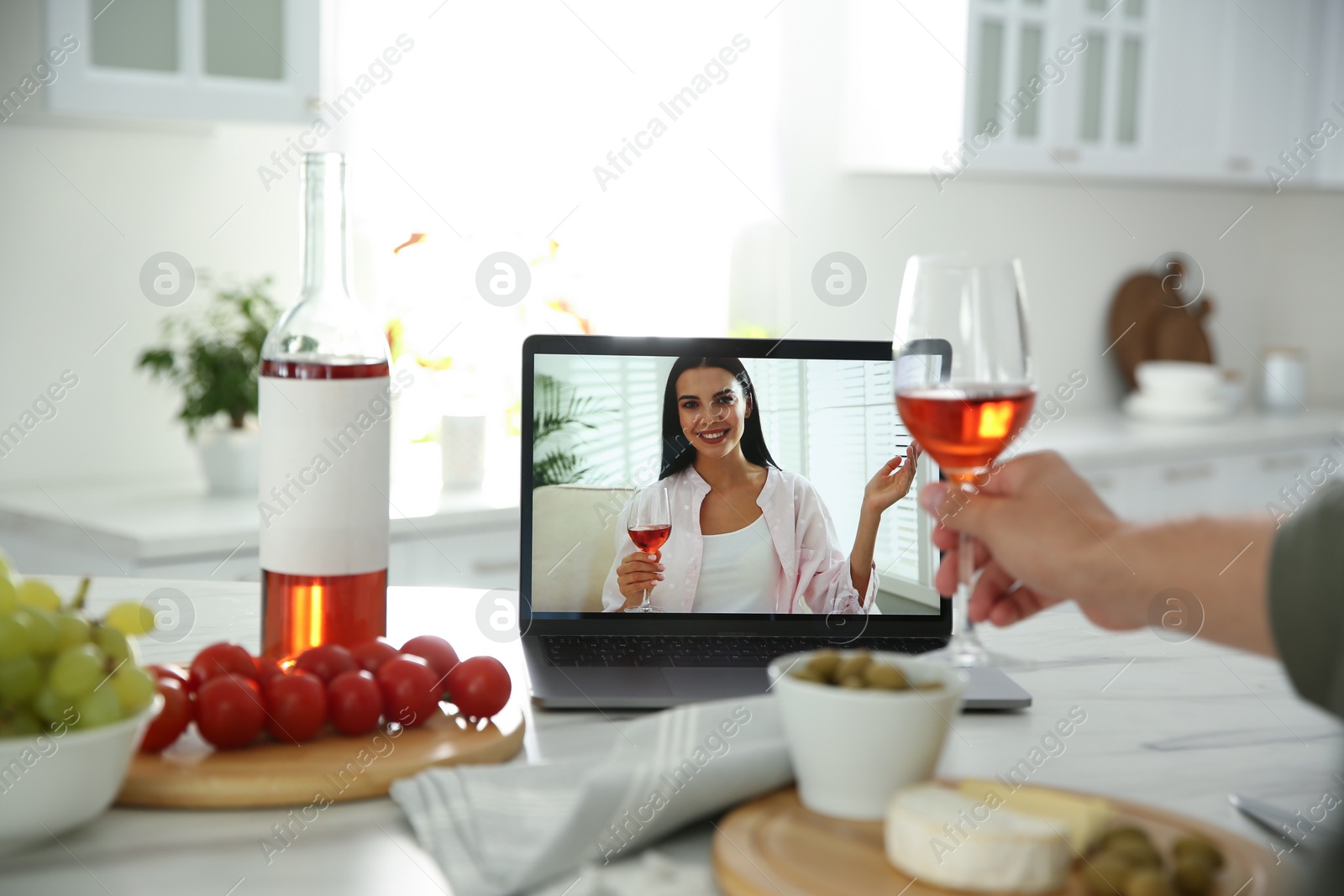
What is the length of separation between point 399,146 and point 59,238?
730mm

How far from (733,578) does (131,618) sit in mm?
479

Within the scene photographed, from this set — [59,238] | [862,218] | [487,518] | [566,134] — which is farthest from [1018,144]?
[59,238]

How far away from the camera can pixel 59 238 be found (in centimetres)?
236

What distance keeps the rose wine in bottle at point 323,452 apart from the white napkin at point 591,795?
19 cm

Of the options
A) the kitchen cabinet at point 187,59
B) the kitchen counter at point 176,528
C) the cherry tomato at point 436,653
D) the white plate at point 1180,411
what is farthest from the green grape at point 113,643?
the white plate at point 1180,411

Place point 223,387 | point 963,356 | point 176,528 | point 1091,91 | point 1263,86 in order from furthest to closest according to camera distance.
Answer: point 1263,86 < point 1091,91 < point 223,387 < point 176,528 < point 963,356

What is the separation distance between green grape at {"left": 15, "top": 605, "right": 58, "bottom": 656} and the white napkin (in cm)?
20

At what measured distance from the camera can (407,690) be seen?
83 cm

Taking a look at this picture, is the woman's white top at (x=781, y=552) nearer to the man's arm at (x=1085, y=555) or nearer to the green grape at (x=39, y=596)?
→ the man's arm at (x=1085, y=555)

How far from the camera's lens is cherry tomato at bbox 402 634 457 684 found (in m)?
0.87

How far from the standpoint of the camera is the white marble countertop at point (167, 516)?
200 centimetres

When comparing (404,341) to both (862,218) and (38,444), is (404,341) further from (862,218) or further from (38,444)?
(862,218)

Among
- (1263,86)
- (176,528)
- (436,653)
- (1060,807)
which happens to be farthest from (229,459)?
(1263,86)

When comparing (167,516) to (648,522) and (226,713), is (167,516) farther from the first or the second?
(226,713)
